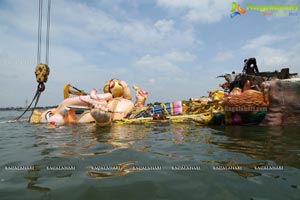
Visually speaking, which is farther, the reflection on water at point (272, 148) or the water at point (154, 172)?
the reflection on water at point (272, 148)

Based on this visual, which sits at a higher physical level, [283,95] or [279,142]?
[283,95]

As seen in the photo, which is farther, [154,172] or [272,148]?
[272,148]

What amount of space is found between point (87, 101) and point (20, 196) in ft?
27.2

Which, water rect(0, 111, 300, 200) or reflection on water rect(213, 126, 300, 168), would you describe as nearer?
water rect(0, 111, 300, 200)

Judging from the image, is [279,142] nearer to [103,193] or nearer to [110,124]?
[103,193]

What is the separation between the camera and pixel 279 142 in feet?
14.2

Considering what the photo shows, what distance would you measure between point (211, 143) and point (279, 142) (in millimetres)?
1288

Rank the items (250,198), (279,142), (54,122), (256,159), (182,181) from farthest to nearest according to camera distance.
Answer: (54,122)
(279,142)
(256,159)
(182,181)
(250,198)

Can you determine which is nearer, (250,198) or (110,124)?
(250,198)

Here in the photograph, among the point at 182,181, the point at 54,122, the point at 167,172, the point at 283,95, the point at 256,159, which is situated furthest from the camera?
the point at 54,122

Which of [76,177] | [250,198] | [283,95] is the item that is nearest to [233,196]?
[250,198]

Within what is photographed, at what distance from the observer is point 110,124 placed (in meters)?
8.19

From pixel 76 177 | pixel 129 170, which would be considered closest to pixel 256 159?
pixel 129 170

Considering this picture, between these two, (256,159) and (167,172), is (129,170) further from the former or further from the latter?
(256,159)
